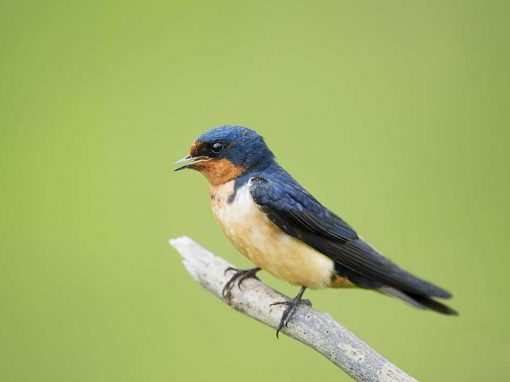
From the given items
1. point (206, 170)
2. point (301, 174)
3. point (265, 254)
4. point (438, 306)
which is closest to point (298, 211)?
point (265, 254)

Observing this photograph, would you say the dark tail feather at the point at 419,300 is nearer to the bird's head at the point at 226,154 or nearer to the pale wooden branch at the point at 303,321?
the pale wooden branch at the point at 303,321

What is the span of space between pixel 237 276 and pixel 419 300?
0.57 metres

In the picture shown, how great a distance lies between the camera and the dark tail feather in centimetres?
205

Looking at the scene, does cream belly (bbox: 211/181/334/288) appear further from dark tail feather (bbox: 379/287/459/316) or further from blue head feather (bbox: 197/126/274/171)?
dark tail feather (bbox: 379/287/459/316)

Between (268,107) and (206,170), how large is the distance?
1.20 m

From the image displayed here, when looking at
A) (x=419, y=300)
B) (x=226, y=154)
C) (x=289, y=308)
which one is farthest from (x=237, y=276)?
(x=419, y=300)

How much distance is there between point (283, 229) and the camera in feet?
6.68

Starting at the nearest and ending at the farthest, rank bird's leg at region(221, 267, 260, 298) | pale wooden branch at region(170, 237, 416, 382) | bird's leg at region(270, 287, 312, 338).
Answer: pale wooden branch at region(170, 237, 416, 382)
bird's leg at region(270, 287, 312, 338)
bird's leg at region(221, 267, 260, 298)

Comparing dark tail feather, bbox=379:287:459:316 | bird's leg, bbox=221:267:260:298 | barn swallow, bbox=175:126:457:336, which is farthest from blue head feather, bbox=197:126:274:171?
dark tail feather, bbox=379:287:459:316

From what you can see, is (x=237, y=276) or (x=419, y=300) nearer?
(x=419, y=300)

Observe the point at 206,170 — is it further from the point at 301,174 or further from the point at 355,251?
the point at 301,174

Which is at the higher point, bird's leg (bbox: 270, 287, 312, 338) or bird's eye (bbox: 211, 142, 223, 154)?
bird's eye (bbox: 211, 142, 223, 154)

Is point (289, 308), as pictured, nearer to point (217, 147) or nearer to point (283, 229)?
point (283, 229)

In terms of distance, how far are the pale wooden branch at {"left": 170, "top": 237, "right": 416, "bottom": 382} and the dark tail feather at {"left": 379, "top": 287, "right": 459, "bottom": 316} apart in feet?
0.85
